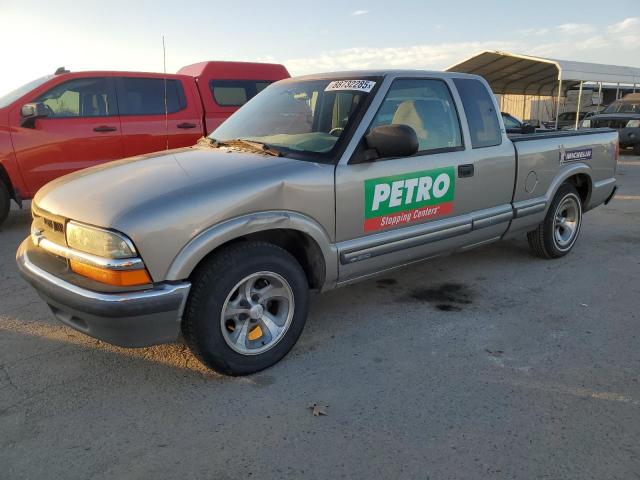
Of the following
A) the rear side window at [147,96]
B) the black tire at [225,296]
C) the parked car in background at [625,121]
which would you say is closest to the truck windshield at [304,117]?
the black tire at [225,296]

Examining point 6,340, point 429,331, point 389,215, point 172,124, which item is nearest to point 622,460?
point 429,331

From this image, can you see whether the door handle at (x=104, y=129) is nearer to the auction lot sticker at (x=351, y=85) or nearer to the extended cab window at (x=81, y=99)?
the extended cab window at (x=81, y=99)

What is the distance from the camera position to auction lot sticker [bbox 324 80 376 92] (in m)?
3.57

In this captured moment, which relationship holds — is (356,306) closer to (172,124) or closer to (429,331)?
(429,331)

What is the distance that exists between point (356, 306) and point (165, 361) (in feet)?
5.09

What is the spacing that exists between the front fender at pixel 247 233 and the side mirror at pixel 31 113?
15.0 feet

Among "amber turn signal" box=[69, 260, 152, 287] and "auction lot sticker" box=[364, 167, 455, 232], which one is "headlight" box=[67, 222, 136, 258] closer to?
"amber turn signal" box=[69, 260, 152, 287]

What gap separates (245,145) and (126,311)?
151 cm

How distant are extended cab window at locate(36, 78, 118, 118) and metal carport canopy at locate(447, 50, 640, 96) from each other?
1341 cm

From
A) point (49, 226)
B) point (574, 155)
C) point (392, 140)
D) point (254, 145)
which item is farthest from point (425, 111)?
point (49, 226)

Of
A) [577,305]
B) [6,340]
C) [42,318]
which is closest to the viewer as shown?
[6,340]

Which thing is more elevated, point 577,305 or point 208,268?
point 208,268

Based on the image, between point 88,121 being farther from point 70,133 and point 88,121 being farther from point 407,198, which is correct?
point 407,198

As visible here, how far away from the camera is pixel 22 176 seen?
20.4 ft
